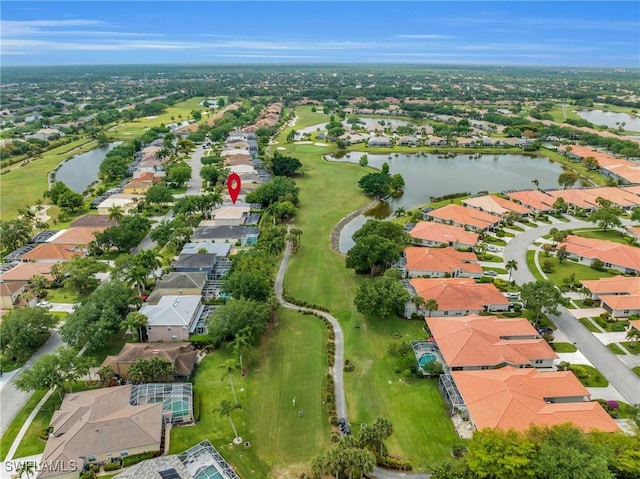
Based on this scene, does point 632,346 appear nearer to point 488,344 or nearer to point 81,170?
point 488,344

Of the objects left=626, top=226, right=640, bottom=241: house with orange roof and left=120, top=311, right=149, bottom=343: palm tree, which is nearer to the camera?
left=120, top=311, right=149, bottom=343: palm tree

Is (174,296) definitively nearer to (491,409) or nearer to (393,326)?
(393,326)

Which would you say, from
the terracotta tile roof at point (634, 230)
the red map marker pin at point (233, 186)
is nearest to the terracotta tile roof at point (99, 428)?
the red map marker pin at point (233, 186)

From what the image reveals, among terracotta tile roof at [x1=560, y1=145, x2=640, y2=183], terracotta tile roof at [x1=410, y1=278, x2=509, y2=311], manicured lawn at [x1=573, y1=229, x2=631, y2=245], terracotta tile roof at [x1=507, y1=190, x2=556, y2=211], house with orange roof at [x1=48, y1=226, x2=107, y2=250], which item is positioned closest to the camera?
terracotta tile roof at [x1=410, y1=278, x2=509, y2=311]

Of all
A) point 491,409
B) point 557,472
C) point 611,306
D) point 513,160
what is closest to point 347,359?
point 491,409

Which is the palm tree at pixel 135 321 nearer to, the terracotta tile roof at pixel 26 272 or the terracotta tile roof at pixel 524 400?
the terracotta tile roof at pixel 26 272

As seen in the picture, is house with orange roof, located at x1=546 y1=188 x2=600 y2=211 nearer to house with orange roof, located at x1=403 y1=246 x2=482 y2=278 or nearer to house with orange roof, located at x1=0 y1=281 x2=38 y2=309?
house with orange roof, located at x1=403 y1=246 x2=482 y2=278

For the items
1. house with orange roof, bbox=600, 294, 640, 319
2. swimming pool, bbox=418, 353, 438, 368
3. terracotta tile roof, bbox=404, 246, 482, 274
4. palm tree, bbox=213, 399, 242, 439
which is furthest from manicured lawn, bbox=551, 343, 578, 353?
palm tree, bbox=213, 399, 242, 439
